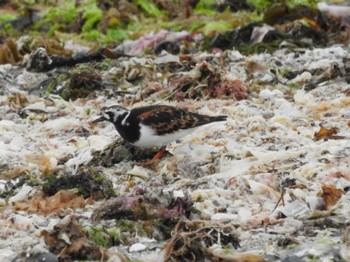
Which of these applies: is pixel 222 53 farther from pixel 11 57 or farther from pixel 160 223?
pixel 160 223

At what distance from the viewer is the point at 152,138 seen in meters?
7.53

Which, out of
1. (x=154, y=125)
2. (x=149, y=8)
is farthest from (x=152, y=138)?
(x=149, y=8)

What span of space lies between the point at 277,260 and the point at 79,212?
1.83 meters

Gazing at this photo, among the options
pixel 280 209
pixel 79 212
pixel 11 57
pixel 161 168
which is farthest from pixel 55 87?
pixel 280 209

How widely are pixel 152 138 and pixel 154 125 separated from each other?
11 cm

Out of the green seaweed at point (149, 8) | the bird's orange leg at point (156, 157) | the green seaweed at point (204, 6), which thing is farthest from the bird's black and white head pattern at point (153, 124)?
the green seaweed at point (149, 8)

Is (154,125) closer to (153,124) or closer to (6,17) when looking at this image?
(153,124)

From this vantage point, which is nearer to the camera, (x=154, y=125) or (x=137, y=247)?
(x=137, y=247)

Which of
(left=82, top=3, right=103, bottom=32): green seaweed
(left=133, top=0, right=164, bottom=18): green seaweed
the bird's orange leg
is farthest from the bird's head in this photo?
(left=133, top=0, right=164, bottom=18): green seaweed

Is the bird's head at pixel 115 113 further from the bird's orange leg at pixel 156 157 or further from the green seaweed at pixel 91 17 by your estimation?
the green seaweed at pixel 91 17

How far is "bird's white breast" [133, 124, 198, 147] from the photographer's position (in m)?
7.51

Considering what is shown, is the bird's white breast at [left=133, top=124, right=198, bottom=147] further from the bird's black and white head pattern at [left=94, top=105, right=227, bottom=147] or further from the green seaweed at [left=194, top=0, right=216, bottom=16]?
the green seaweed at [left=194, top=0, right=216, bottom=16]

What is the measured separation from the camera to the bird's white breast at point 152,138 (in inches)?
296

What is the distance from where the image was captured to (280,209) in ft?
19.8
